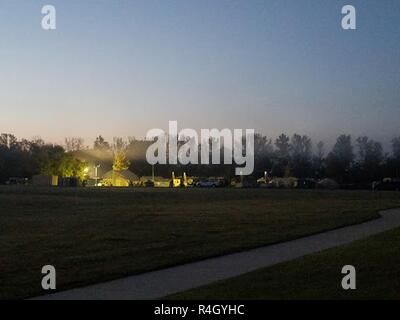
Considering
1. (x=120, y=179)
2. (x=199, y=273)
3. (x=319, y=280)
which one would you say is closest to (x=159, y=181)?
(x=120, y=179)

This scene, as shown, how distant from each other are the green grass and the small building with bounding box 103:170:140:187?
90905mm

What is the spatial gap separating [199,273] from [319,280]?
2321 millimetres

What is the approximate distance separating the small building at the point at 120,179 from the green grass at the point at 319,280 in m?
90.9

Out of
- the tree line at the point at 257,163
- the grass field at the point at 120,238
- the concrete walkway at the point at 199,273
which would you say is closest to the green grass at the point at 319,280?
the concrete walkway at the point at 199,273

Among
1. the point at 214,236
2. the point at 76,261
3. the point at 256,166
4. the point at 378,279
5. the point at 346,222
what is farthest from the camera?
the point at 256,166

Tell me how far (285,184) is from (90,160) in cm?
4617

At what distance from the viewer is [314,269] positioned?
11.8m

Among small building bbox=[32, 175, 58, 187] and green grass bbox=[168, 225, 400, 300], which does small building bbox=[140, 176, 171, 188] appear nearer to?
small building bbox=[32, 175, 58, 187]

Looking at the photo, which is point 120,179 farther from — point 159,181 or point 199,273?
point 199,273

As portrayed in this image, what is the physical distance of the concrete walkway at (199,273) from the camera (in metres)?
9.93

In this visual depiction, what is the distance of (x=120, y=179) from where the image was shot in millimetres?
106875
